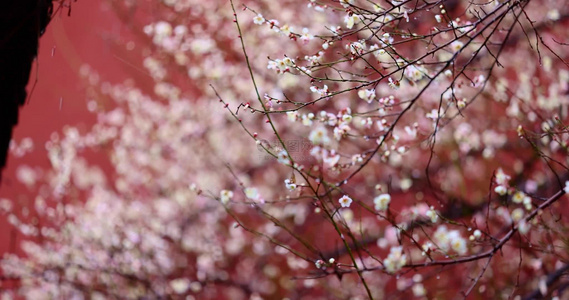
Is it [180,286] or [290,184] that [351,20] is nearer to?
[290,184]

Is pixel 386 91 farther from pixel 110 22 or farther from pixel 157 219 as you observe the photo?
pixel 110 22

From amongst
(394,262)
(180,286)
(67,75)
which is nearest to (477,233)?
(394,262)

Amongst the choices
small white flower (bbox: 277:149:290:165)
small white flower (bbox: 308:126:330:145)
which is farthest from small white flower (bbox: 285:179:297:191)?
small white flower (bbox: 308:126:330:145)

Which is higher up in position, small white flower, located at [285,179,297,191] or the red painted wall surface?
the red painted wall surface

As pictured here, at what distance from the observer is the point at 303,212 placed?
223 inches

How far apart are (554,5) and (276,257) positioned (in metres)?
3.45

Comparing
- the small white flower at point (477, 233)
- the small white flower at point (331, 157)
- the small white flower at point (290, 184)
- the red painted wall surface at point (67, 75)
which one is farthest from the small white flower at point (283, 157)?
the red painted wall surface at point (67, 75)

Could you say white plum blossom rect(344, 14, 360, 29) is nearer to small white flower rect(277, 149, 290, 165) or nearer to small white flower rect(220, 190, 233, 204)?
small white flower rect(277, 149, 290, 165)

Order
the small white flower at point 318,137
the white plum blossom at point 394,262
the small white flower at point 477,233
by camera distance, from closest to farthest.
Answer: the white plum blossom at point 394,262
the small white flower at point 477,233
the small white flower at point 318,137

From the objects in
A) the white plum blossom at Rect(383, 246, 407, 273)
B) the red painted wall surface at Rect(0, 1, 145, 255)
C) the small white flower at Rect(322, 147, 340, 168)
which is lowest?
the white plum blossom at Rect(383, 246, 407, 273)

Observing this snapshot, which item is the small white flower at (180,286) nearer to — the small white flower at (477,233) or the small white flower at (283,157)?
the small white flower at (283,157)

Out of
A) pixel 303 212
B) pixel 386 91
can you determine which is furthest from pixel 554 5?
pixel 303 212

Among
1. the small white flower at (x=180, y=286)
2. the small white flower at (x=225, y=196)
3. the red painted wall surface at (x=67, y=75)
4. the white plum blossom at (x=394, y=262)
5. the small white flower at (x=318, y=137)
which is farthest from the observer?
the red painted wall surface at (x=67, y=75)

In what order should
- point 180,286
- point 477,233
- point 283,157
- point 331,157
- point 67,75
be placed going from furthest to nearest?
point 67,75
point 180,286
point 331,157
point 283,157
point 477,233
